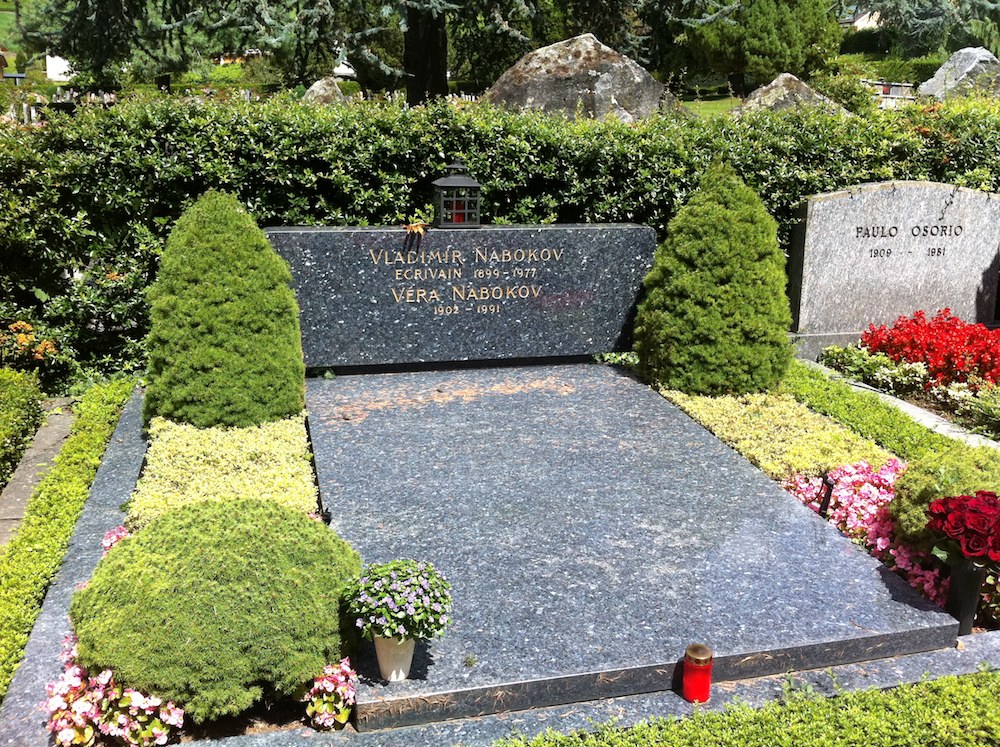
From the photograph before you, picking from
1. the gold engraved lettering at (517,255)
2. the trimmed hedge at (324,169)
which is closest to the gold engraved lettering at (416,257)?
the gold engraved lettering at (517,255)

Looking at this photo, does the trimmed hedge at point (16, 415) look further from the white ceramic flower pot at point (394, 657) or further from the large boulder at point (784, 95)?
the large boulder at point (784, 95)

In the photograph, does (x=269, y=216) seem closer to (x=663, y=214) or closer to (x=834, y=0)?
(x=663, y=214)

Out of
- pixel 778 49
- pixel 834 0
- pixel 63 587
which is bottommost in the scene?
pixel 63 587

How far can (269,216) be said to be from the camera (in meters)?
8.20

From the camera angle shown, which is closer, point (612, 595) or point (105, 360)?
point (612, 595)

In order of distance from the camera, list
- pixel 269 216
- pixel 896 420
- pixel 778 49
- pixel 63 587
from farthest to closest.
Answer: pixel 778 49 → pixel 269 216 → pixel 896 420 → pixel 63 587

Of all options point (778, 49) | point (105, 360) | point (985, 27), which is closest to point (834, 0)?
point (778, 49)

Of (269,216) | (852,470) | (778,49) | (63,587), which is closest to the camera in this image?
(63,587)

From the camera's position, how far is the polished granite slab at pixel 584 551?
3955 mm

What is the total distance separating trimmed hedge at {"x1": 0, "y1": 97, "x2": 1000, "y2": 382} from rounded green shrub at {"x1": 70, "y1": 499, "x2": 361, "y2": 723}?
490 centimetres

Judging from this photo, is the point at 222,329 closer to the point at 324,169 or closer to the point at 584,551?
the point at 324,169

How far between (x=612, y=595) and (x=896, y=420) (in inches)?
141

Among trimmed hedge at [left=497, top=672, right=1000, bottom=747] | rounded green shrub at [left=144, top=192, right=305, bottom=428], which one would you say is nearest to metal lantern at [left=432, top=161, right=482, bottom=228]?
rounded green shrub at [left=144, top=192, right=305, bottom=428]

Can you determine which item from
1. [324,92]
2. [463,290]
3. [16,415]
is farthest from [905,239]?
[324,92]
